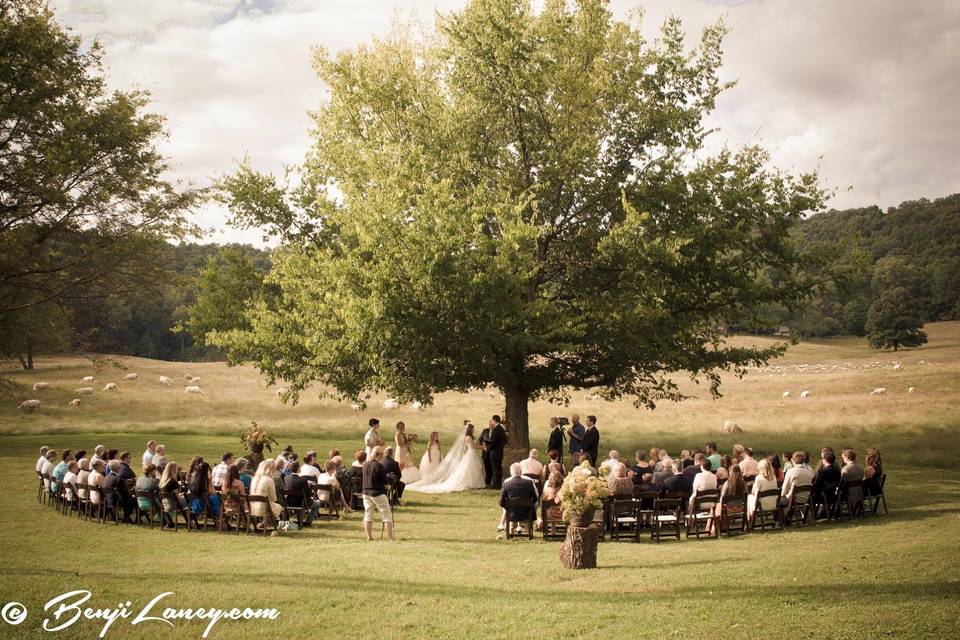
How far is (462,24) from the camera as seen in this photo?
81.4 feet

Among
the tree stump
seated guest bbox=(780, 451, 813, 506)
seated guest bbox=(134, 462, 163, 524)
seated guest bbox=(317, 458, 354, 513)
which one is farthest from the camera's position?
seated guest bbox=(317, 458, 354, 513)

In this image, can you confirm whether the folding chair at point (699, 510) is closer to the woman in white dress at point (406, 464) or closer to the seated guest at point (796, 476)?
the seated guest at point (796, 476)

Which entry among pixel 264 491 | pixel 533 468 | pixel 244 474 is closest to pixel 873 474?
pixel 533 468

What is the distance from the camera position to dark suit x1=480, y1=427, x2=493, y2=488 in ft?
81.9

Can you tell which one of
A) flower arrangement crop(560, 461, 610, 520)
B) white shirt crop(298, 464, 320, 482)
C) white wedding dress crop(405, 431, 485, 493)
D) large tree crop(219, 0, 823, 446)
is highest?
large tree crop(219, 0, 823, 446)

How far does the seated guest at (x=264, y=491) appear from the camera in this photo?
17312 mm

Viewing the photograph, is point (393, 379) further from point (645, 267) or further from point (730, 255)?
point (730, 255)

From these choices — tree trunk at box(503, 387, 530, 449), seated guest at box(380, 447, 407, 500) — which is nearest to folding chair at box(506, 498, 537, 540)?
seated guest at box(380, 447, 407, 500)

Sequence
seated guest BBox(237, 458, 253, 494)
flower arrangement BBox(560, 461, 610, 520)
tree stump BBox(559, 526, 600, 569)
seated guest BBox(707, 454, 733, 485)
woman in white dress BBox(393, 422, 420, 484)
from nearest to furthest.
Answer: flower arrangement BBox(560, 461, 610, 520) → tree stump BBox(559, 526, 600, 569) → seated guest BBox(707, 454, 733, 485) → seated guest BBox(237, 458, 253, 494) → woman in white dress BBox(393, 422, 420, 484)

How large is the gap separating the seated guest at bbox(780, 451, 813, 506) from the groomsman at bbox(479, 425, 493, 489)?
10.1 m

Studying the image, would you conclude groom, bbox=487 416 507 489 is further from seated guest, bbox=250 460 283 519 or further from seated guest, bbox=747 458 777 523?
seated guest, bbox=747 458 777 523

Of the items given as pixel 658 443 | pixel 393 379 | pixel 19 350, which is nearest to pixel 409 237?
pixel 393 379

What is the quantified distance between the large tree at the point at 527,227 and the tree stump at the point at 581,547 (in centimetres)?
923

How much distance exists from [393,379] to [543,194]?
25.0ft
